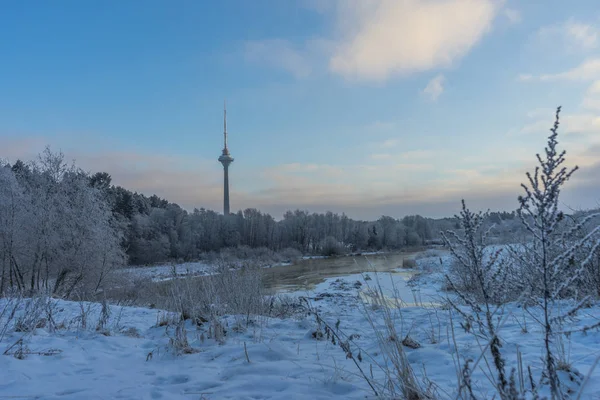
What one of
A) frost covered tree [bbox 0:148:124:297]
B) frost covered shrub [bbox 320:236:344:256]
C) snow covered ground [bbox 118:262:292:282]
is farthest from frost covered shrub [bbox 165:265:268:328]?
frost covered shrub [bbox 320:236:344:256]

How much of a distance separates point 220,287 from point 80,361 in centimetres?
431

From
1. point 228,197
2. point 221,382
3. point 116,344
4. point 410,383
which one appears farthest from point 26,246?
point 228,197

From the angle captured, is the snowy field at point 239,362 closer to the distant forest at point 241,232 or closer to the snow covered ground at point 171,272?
the snow covered ground at point 171,272

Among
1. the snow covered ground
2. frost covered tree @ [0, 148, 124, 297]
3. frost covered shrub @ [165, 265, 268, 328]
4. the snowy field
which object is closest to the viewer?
the snowy field

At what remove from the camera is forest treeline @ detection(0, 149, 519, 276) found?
17781 mm

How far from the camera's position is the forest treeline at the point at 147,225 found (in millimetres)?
17781

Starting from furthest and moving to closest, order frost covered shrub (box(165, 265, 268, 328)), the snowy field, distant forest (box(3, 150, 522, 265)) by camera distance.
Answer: distant forest (box(3, 150, 522, 265))
frost covered shrub (box(165, 265, 268, 328))
the snowy field

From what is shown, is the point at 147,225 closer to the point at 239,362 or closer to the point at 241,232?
the point at 241,232

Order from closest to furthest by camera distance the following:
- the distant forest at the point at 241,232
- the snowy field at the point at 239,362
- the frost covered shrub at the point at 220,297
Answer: the snowy field at the point at 239,362 → the frost covered shrub at the point at 220,297 → the distant forest at the point at 241,232

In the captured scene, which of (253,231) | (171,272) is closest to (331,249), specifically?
(253,231)

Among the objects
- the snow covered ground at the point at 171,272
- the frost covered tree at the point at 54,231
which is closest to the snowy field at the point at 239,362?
the snow covered ground at the point at 171,272

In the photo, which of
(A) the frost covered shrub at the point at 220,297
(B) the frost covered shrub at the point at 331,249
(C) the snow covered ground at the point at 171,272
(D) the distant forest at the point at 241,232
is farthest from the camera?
(B) the frost covered shrub at the point at 331,249

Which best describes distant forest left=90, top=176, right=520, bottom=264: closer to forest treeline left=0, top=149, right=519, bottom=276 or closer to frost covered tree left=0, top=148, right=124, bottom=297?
forest treeline left=0, top=149, right=519, bottom=276

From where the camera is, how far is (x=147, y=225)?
5200cm
